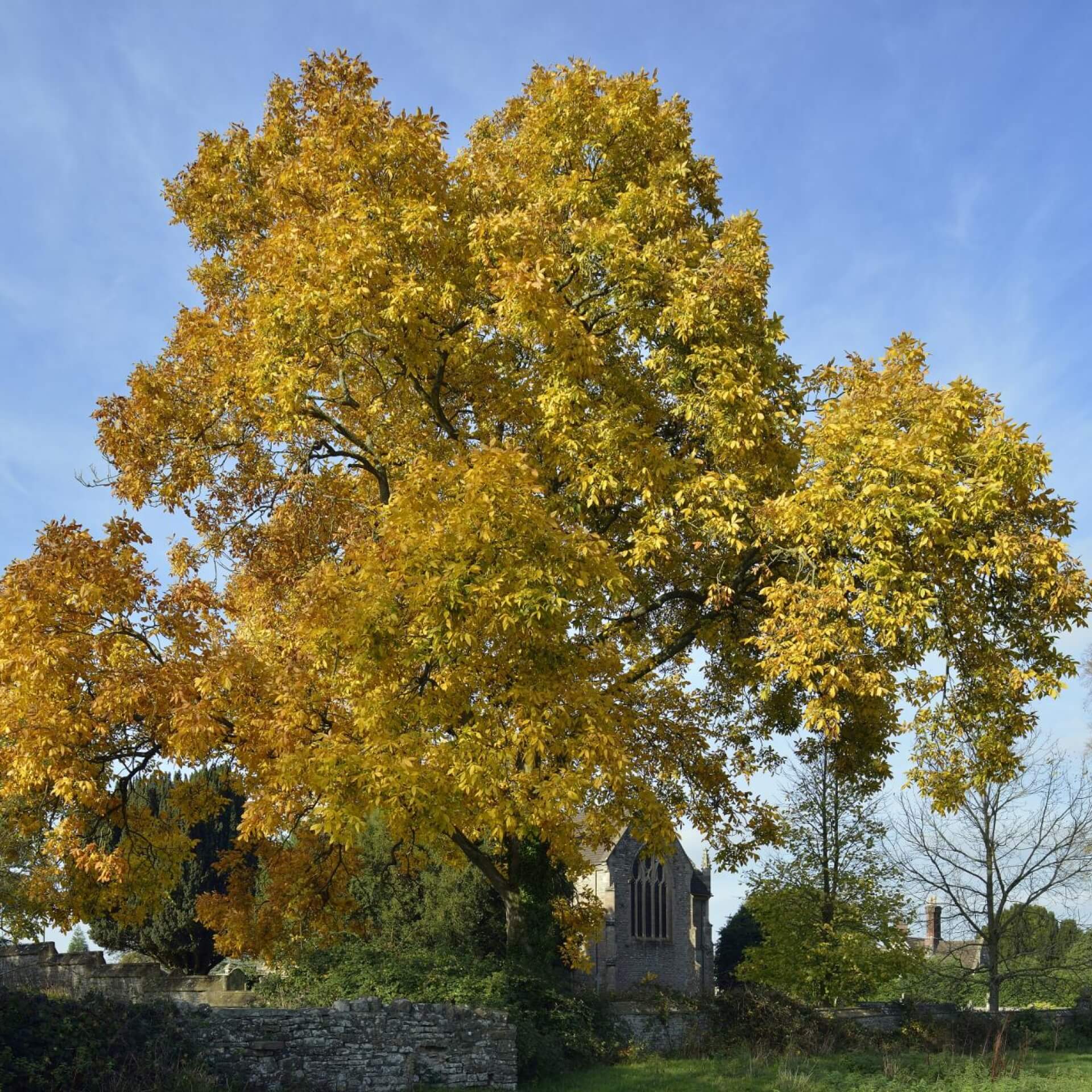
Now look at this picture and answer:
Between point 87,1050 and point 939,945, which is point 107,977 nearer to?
point 87,1050

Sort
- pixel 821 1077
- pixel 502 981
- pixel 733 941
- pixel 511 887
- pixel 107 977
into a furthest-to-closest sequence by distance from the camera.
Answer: pixel 733 941, pixel 107 977, pixel 511 887, pixel 502 981, pixel 821 1077

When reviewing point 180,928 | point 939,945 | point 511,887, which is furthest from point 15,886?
point 939,945

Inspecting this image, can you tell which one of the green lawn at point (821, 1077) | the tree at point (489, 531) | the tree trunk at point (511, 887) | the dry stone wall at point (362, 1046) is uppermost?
the tree at point (489, 531)

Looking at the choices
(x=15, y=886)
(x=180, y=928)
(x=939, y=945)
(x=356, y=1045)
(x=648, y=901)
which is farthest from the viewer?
(x=939, y=945)

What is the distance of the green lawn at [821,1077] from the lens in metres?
14.4

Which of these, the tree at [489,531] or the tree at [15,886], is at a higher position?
the tree at [489,531]

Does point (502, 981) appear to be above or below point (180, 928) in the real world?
below

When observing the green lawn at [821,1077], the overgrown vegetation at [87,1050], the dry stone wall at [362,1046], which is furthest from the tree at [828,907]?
the overgrown vegetation at [87,1050]

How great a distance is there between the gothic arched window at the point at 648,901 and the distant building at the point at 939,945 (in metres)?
9.81

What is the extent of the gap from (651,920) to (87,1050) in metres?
33.9

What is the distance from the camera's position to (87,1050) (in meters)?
11.1

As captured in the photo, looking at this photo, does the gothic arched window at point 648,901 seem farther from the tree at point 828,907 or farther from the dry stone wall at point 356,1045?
the dry stone wall at point 356,1045

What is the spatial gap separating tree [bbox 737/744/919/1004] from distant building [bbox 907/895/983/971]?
1266 millimetres

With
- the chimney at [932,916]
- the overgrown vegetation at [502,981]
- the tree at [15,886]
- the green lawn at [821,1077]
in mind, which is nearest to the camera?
the green lawn at [821,1077]
